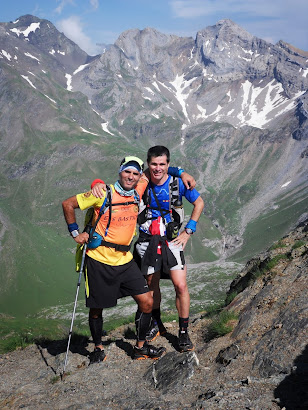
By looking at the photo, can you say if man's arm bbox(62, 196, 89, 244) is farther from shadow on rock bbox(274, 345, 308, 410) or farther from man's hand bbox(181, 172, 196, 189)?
shadow on rock bbox(274, 345, 308, 410)

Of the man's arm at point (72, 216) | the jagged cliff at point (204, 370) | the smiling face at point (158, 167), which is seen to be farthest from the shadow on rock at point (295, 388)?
the man's arm at point (72, 216)

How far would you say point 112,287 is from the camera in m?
9.90

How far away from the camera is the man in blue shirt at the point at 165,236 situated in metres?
10.1

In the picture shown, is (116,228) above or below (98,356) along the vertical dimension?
above

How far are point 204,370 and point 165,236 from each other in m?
3.74

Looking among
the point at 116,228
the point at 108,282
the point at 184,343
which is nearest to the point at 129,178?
the point at 116,228

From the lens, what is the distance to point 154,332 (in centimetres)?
1152

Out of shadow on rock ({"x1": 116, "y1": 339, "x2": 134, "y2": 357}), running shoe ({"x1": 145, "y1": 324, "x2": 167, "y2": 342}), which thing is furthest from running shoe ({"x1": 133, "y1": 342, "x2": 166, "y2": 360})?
running shoe ({"x1": 145, "y1": 324, "x2": 167, "y2": 342})

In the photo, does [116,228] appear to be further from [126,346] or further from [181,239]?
[126,346]

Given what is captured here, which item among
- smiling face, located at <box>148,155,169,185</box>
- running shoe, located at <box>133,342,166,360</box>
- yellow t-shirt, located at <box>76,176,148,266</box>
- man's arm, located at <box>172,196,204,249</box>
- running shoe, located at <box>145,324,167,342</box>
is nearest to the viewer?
yellow t-shirt, located at <box>76,176,148,266</box>

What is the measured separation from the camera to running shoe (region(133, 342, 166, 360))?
33.4 feet

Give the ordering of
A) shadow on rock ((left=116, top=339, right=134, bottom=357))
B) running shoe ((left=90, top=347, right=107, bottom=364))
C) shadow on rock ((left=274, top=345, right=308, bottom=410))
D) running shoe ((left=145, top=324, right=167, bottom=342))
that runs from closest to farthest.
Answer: shadow on rock ((left=274, top=345, right=308, bottom=410)) < running shoe ((left=90, top=347, right=107, bottom=364)) < shadow on rock ((left=116, top=339, right=134, bottom=357)) < running shoe ((left=145, top=324, right=167, bottom=342))

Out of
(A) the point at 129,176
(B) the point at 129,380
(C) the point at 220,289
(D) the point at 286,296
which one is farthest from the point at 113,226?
(C) the point at 220,289

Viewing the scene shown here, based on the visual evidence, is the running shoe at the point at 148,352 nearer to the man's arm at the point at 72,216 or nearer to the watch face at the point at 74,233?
the man's arm at the point at 72,216
